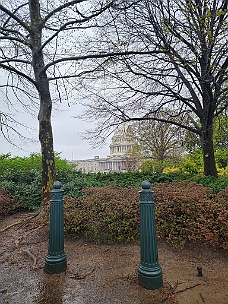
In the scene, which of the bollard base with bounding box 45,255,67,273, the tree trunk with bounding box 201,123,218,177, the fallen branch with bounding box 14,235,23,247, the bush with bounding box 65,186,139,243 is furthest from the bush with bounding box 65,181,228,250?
the tree trunk with bounding box 201,123,218,177

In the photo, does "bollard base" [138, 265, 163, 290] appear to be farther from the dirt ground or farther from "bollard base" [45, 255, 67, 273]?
"bollard base" [45, 255, 67, 273]

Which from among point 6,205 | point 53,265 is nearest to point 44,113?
point 6,205

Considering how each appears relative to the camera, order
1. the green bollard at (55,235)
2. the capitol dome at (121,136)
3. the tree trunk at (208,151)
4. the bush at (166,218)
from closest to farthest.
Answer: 1. the green bollard at (55,235)
2. the bush at (166,218)
3. the tree trunk at (208,151)
4. the capitol dome at (121,136)

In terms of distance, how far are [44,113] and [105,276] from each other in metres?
3.96

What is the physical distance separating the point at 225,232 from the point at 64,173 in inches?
238

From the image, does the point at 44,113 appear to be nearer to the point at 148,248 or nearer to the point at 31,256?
the point at 31,256

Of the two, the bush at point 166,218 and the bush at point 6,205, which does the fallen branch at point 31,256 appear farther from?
the bush at point 6,205

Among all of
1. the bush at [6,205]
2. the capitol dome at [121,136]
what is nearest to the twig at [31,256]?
the bush at [6,205]

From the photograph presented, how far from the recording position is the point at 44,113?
5.64 meters

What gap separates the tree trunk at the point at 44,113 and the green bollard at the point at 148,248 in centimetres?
337

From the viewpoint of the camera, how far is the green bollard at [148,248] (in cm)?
255

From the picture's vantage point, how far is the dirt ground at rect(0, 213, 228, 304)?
2.50 m

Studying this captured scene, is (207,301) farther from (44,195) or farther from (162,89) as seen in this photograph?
(162,89)

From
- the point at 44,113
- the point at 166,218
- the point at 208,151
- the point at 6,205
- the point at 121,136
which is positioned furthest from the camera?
the point at 121,136
